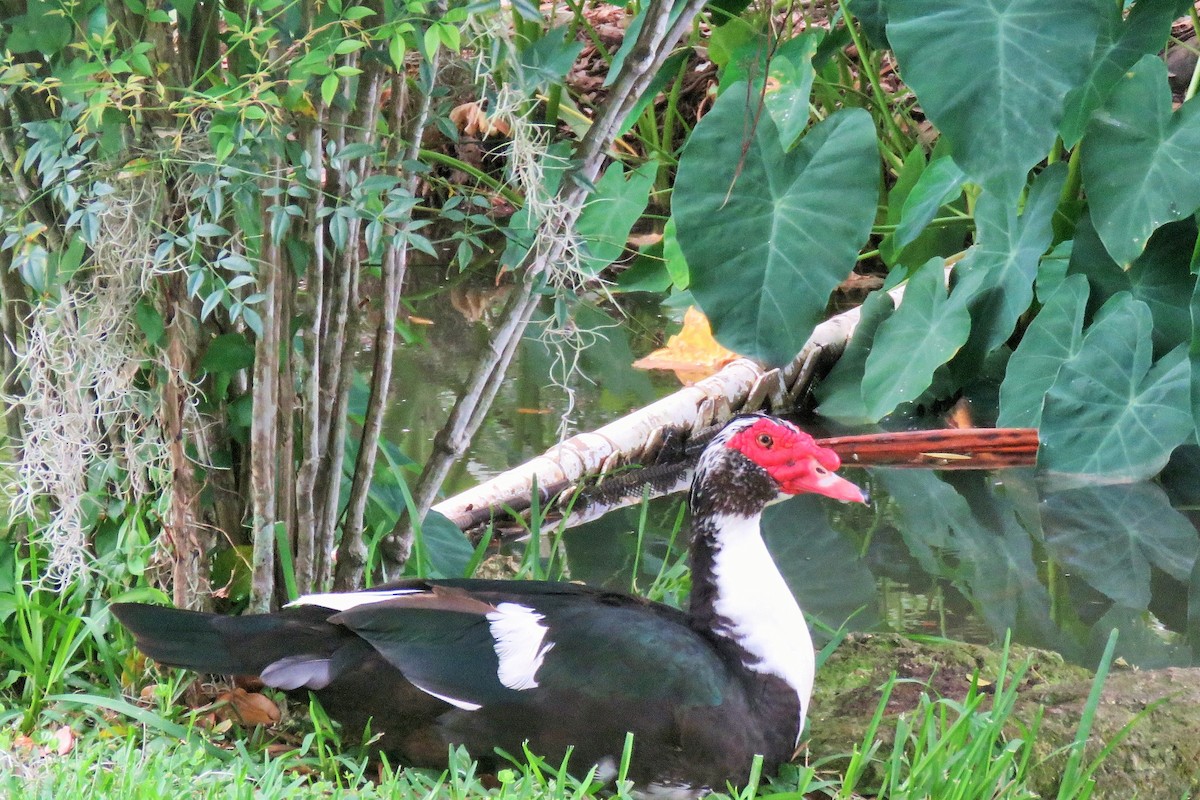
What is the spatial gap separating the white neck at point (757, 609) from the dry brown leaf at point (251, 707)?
81cm

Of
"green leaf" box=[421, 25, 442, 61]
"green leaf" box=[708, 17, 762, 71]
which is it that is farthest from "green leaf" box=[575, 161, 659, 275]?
"green leaf" box=[421, 25, 442, 61]

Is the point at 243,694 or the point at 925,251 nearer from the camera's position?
the point at 243,694

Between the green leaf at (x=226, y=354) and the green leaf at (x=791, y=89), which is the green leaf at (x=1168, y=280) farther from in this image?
the green leaf at (x=226, y=354)

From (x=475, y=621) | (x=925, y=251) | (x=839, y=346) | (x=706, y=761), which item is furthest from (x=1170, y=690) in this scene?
(x=925, y=251)

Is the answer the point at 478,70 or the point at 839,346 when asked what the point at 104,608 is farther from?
the point at 839,346

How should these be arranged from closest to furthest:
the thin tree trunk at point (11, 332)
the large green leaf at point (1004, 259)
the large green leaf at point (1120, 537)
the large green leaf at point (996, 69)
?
the thin tree trunk at point (11, 332)
the large green leaf at point (996, 69)
the large green leaf at point (1120, 537)
the large green leaf at point (1004, 259)

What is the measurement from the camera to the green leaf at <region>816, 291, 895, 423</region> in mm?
4629

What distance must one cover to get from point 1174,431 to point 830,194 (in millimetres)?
1234

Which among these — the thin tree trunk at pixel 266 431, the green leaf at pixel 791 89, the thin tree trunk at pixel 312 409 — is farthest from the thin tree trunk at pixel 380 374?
the green leaf at pixel 791 89

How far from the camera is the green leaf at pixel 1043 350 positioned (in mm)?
3998

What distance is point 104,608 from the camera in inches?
89.0

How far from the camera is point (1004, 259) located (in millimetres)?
4246

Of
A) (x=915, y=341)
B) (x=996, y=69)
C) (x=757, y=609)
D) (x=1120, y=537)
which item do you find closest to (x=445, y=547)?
(x=757, y=609)

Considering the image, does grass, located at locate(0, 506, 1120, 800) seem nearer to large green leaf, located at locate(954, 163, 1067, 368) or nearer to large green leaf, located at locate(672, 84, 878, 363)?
large green leaf, located at locate(672, 84, 878, 363)
